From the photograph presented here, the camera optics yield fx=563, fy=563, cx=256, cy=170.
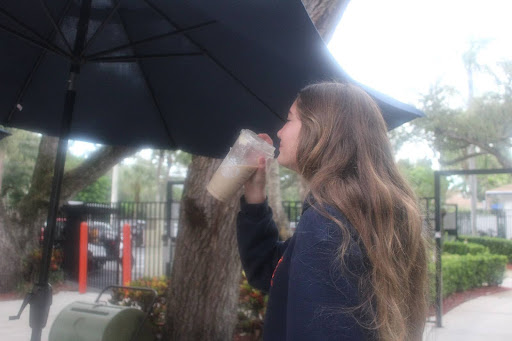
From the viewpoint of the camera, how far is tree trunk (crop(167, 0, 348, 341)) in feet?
15.3

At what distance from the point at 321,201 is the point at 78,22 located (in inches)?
69.9

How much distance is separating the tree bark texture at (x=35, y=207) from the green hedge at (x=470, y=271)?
6.40 metres

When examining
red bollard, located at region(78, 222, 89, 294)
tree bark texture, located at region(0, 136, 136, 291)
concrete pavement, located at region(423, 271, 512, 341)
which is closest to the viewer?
concrete pavement, located at region(423, 271, 512, 341)

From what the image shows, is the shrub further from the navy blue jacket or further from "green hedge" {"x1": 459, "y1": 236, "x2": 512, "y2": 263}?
"green hedge" {"x1": 459, "y1": 236, "x2": 512, "y2": 263}

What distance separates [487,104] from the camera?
1766cm

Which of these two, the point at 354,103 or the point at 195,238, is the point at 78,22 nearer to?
the point at 354,103

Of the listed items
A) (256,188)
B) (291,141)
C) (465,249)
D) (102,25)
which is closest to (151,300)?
(102,25)

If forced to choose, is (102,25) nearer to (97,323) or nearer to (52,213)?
(52,213)

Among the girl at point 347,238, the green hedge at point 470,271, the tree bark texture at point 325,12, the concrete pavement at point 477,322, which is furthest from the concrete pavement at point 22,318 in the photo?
the green hedge at point 470,271

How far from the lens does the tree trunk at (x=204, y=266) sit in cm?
468

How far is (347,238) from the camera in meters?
1.39

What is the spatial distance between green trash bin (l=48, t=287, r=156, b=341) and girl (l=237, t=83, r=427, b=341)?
2193 millimetres

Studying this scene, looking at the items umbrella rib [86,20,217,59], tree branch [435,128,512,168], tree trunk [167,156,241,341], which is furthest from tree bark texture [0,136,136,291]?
tree branch [435,128,512,168]

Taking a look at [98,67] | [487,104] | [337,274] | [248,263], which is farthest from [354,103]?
[487,104]
